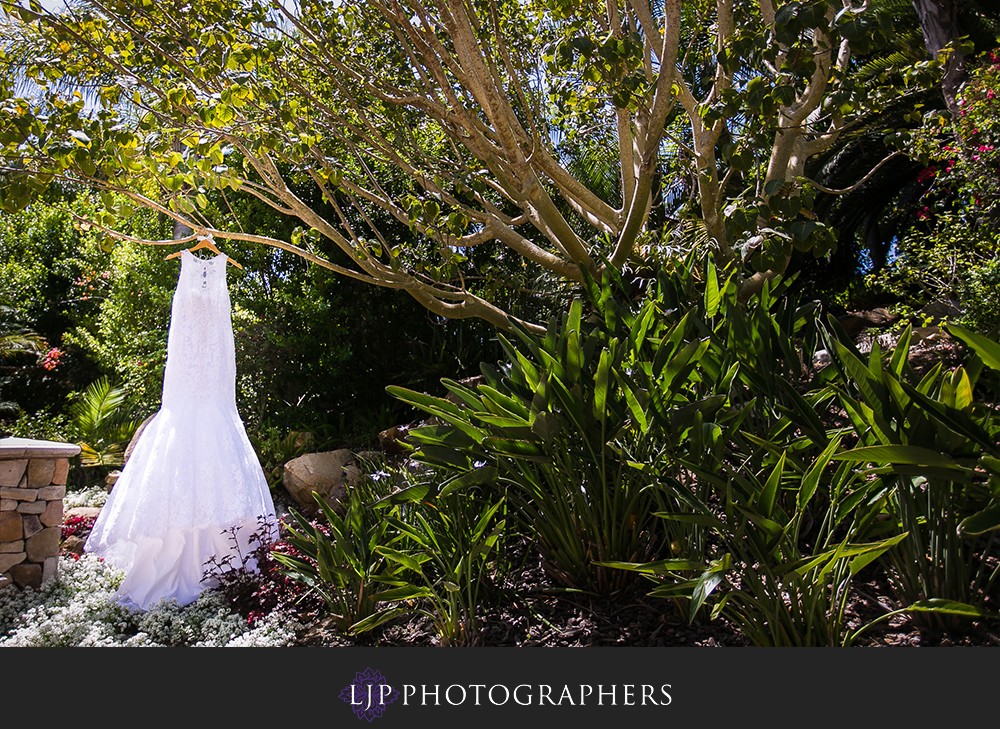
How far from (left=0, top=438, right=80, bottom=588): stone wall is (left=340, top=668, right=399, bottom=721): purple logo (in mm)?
2480

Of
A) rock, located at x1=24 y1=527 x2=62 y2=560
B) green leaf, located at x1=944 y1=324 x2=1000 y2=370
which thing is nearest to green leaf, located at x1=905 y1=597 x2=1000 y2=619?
green leaf, located at x1=944 y1=324 x2=1000 y2=370

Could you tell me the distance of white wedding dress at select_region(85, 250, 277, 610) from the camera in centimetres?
316

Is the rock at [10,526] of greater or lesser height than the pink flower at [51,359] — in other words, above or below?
below

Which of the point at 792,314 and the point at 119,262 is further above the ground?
the point at 119,262

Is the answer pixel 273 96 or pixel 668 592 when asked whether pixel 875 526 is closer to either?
pixel 668 592

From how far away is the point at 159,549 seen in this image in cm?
322

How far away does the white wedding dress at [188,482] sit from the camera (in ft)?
10.4

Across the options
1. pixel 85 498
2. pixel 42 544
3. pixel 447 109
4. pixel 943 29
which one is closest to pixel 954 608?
pixel 447 109

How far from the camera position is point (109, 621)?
9.34ft

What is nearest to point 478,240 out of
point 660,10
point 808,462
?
point 808,462

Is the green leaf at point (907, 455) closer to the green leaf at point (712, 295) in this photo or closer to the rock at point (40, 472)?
the green leaf at point (712, 295)

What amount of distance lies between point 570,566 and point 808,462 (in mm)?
972

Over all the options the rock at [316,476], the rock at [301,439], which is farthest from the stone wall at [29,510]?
the rock at [301,439]

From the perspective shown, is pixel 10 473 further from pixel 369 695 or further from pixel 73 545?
pixel 369 695
